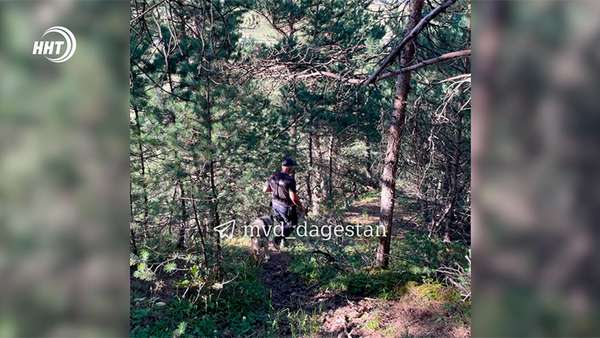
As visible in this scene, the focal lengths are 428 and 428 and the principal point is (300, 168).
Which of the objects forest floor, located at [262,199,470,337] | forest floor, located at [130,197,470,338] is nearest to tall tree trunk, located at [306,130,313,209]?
forest floor, located at [130,197,470,338]

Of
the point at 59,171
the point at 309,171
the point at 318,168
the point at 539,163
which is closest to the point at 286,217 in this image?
the point at 59,171

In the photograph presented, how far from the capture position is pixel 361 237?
6.21m

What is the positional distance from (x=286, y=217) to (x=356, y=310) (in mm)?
1439

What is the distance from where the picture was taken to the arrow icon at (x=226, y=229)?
4.97m

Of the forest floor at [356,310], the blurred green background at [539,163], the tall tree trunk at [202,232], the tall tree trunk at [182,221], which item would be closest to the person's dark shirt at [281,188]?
the forest floor at [356,310]

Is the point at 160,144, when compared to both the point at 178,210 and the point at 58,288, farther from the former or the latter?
the point at 58,288

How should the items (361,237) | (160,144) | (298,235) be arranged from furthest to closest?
(361,237) → (298,235) → (160,144)

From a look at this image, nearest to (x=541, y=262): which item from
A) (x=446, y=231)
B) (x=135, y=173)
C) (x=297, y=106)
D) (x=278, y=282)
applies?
(x=135, y=173)

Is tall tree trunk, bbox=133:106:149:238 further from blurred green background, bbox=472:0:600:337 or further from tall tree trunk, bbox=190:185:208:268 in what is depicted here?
blurred green background, bbox=472:0:600:337

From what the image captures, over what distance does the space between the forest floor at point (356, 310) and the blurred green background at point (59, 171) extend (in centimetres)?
386

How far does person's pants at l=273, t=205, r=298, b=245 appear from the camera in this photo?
5.57 metres

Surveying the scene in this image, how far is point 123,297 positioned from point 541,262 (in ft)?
3.47

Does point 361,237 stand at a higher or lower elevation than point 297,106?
lower

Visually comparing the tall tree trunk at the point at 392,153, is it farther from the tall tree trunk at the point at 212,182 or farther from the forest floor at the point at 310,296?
the tall tree trunk at the point at 212,182
